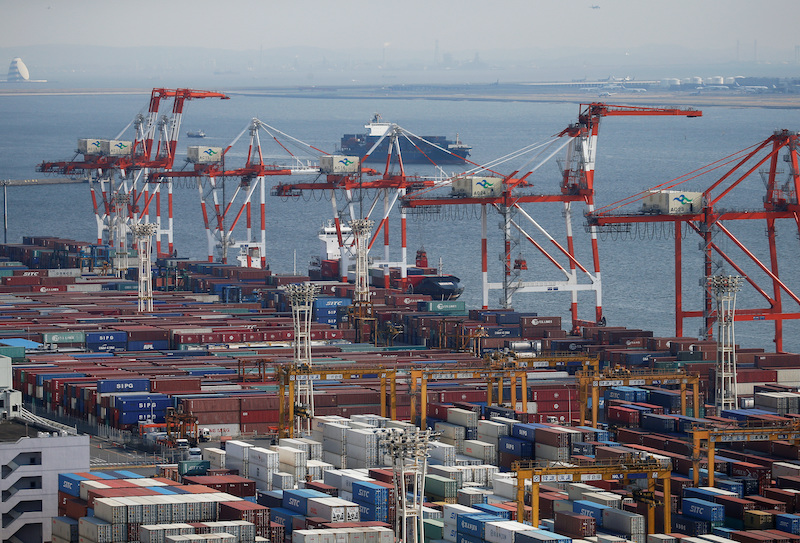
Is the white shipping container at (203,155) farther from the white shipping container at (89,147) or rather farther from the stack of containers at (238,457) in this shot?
the stack of containers at (238,457)

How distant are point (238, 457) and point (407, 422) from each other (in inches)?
303

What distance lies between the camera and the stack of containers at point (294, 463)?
3978 cm

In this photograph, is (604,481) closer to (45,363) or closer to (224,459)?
(224,459)

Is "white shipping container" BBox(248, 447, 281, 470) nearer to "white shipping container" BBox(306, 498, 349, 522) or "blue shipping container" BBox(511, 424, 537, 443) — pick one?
"white shipping container" BBox(306, 498, 349, 522)

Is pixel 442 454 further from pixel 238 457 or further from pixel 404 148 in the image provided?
pixel 404 148

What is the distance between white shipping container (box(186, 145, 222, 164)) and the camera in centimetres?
9475

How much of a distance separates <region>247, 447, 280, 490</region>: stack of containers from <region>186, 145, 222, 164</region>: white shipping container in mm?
56036

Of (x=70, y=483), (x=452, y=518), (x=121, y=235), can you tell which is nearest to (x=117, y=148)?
(x=121, y=235)

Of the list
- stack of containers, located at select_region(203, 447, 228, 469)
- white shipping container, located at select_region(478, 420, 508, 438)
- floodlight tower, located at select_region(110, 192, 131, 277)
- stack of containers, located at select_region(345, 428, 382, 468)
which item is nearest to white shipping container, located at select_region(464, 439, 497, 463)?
white shipping container, located at select_region(478, 420, 508, 438)

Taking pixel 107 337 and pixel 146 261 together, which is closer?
pixel 107 337

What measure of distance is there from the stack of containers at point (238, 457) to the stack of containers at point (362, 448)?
2.93 m

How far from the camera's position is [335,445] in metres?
42.7

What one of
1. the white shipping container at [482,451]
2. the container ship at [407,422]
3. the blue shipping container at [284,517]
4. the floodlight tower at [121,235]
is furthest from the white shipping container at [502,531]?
the floodlight tower at [121,235]

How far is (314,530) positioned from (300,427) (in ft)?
43.5
